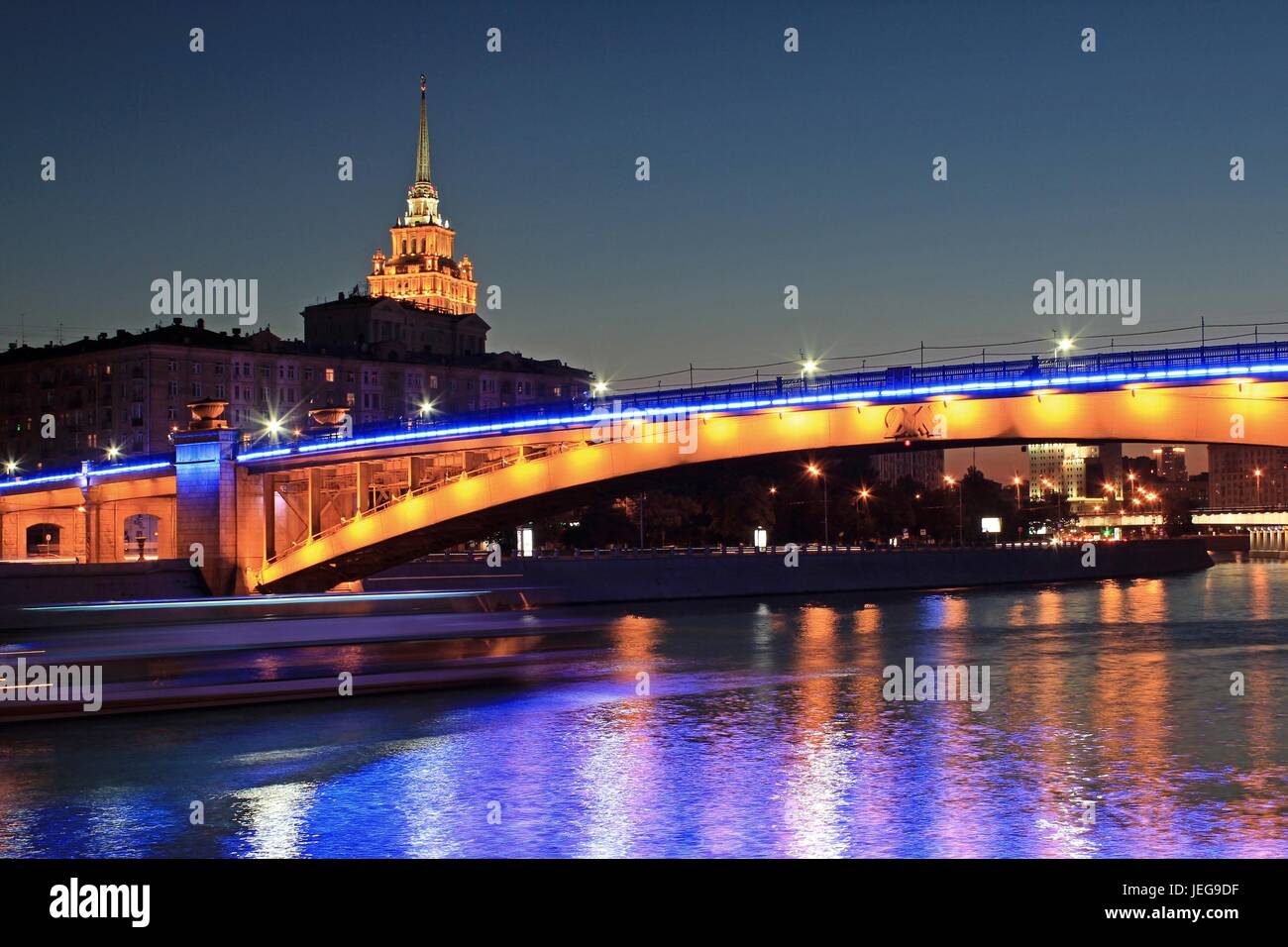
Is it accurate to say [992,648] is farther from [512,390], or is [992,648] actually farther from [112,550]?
[512,390]

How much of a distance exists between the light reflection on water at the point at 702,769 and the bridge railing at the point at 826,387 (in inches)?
267

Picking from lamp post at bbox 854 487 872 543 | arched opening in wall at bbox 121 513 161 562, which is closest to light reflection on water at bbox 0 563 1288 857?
lamp post at bbox 854 487 872 543

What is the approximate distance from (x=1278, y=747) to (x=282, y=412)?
9687 centimetres

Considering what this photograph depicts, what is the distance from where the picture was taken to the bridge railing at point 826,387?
111 ft

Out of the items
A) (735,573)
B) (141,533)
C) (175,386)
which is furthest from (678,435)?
(175,386)

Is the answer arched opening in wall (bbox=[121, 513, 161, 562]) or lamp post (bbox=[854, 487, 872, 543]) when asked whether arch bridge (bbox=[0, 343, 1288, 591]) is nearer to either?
arched opening in wall (bbox=[121, 513, 161, 562])

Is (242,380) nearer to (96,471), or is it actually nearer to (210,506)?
(96,471)

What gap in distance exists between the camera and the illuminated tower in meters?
182

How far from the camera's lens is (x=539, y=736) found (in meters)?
23.1

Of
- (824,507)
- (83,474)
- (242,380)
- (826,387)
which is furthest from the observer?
(242,380)

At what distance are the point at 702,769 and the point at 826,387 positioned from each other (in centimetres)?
2211

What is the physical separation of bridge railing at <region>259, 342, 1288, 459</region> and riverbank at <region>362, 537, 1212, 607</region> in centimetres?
577

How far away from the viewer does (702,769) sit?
63.7 feet
